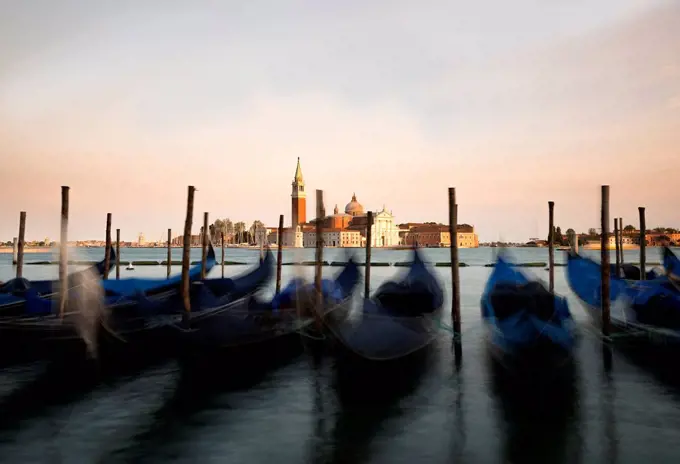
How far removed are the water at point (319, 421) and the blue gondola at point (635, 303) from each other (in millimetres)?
1426

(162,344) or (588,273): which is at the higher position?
(588,273)

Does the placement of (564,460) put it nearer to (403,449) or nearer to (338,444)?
(403,449)

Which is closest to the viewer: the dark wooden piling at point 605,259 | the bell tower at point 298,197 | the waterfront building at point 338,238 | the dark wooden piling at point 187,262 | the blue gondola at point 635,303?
the dark wooden piling at point 605,259

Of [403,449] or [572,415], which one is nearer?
[403,449]

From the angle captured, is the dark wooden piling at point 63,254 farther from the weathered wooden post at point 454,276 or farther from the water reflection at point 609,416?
the water reflection at point 609,416

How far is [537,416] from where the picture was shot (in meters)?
5.33

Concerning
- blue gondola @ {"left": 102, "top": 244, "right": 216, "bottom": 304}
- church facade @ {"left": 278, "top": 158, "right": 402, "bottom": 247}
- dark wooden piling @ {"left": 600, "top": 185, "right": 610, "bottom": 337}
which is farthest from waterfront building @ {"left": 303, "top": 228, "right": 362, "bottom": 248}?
dark wooden piling @ {"left": 600, "top": 185, "right": 610, "bottom": 337}

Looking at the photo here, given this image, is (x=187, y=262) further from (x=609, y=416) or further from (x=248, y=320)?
(x=609, y=416)

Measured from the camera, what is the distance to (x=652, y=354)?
804cm

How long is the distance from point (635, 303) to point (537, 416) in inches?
167

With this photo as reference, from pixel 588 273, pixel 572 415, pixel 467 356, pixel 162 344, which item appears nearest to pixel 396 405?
pixel 572 415

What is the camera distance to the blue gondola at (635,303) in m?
8.19

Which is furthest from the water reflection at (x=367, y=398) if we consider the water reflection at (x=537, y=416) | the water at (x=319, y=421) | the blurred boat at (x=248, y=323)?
the blurred boat at (x=248, y=323)

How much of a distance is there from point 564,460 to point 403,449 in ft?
4.04
